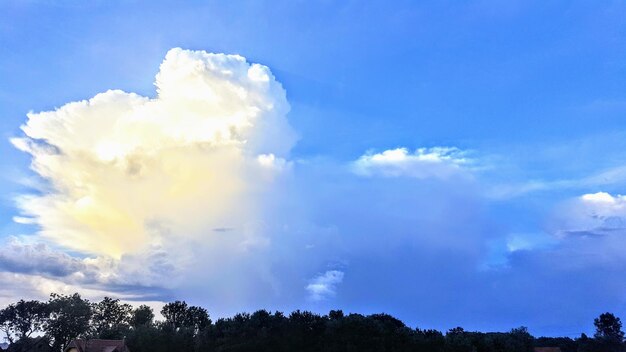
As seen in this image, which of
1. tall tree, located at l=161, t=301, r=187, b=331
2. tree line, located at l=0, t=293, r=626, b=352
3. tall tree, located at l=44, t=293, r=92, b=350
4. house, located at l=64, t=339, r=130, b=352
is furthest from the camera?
tall tree, located at l=161, t=301, r=187, b=331

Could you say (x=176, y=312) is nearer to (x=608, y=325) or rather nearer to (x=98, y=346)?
(x=98, y=346)

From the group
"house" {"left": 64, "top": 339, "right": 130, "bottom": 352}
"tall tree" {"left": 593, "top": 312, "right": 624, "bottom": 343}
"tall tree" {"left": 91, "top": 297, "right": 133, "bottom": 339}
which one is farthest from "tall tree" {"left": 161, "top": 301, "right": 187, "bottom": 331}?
"tall tree" {"left": 593, "top": 312, "right": 624, "bottom": 343}

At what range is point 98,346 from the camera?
103 meters

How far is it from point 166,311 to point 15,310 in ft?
138

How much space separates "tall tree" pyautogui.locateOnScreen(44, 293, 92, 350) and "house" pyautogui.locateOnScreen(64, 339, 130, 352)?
24632mm

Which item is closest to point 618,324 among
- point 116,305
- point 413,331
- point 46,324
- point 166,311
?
point 413,331

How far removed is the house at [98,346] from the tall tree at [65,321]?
80.8ft

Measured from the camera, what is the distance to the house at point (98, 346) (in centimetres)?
10050

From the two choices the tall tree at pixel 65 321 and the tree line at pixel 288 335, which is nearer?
the tree line at pixel 288 335

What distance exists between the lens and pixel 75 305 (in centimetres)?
13088

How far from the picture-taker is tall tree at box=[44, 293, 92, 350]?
418ft

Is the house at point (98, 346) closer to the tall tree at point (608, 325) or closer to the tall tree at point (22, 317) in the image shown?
the tall tree at point (22, 317)

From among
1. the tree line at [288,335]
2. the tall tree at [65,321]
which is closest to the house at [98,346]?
the tree line at [288,335]

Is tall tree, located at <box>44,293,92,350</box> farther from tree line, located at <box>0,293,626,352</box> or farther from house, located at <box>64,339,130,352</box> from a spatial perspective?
house, located at <box>64,339,130,352</box>
